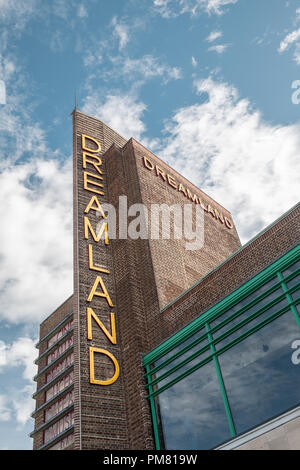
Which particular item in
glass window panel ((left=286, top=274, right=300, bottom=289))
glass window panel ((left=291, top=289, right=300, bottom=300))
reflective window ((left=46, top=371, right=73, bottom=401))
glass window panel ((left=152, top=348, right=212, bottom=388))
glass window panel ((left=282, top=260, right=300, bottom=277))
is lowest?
glass window panel ((left=152, top=348, right=212, bottom=388))

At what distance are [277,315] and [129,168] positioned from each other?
12995 millimetres

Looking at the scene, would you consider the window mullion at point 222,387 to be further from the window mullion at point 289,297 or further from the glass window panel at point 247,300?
the window mullion at point 289,297

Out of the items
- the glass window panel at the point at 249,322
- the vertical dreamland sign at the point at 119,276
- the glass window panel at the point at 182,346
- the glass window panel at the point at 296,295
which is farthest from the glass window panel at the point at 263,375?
the vertical dreamland sign at the point at 119,276

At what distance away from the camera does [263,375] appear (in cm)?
1122

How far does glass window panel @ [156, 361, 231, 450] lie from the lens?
11.7 metres

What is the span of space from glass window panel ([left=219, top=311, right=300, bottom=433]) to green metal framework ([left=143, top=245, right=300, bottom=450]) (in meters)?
0.21

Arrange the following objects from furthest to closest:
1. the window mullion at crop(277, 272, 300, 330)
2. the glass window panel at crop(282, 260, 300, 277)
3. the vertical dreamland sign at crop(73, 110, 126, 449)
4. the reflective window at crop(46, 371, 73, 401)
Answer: the reflective window at crop(46, 371, 73, 401), the vertical dreamland sign at crop(73, 110, 126, 449), the glass window panel at crop(282, 260, 300, 277), the window mullion at crop(277, 272, 300, 330)

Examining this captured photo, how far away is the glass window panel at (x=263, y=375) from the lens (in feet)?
34.7

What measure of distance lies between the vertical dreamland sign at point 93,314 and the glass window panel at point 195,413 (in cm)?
190

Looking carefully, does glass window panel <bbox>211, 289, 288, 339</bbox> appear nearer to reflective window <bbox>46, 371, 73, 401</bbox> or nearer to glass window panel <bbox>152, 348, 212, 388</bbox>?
glass window panel <bbox>152, 348, 212, 388</bbox>

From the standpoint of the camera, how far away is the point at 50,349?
108 ft

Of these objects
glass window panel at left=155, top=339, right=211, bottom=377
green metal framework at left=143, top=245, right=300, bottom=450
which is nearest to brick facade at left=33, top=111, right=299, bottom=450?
green metal framework at left=143, top=245, right=300, bottom=450

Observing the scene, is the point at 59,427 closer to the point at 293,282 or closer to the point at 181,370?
the point at 181,370
